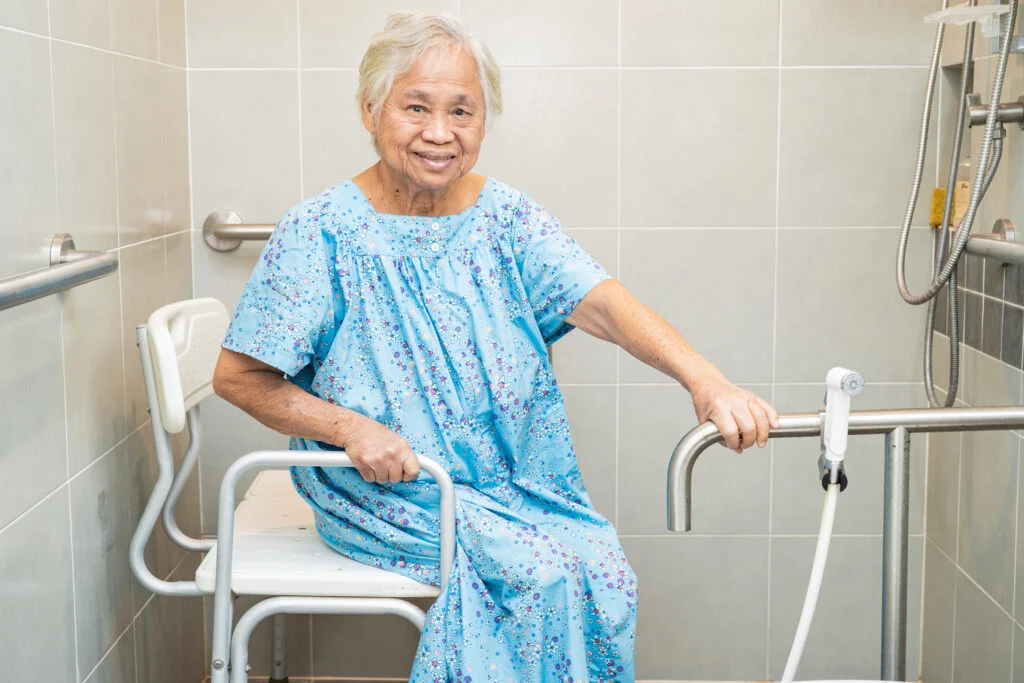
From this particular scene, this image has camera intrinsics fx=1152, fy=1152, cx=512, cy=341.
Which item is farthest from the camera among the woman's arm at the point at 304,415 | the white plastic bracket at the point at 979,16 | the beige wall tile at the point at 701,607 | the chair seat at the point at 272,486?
the beige wall tile at the point at 701,607

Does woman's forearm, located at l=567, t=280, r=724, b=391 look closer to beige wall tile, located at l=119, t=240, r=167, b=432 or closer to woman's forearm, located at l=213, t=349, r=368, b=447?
woman's forearm, located at l=213, t=349, r=368, b=447

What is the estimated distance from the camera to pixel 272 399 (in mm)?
1624

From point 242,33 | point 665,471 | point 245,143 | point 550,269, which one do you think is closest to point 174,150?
point 245,143

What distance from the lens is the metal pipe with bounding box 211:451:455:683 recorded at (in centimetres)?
154

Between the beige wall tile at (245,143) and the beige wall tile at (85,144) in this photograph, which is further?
the beige wall tile at (245,143)

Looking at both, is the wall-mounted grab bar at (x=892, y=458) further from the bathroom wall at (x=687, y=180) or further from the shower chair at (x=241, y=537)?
Answer: the bathroom wall at (x=687, y=180)

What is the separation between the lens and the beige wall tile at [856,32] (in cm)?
229

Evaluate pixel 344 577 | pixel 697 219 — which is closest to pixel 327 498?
pixel 344 577

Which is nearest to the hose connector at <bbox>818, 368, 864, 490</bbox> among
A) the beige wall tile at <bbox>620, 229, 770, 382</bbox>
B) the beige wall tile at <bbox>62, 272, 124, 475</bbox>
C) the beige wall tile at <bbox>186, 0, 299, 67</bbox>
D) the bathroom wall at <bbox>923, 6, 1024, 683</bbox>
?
the bathroom wall at <bbox>923, 6, 1024, 683</bbox>

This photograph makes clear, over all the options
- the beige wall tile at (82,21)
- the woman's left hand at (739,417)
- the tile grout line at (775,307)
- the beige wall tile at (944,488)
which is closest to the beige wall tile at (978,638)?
the beige wall tile at (944,488)

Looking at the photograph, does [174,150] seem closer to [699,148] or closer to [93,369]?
[93,369]

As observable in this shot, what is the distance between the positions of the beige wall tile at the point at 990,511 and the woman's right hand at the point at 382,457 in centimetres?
105

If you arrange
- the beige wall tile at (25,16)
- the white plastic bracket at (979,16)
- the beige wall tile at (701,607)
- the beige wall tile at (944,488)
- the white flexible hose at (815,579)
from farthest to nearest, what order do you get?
1. the beige wall tile at (701,607)
2. the beige wall tile at (944,488)
3. the white plastic bracket at (979,16)
4. the beige wall tile at (25,16)
5. the white flexible hose at (815,579)

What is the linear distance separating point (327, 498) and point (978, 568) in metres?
1.22
